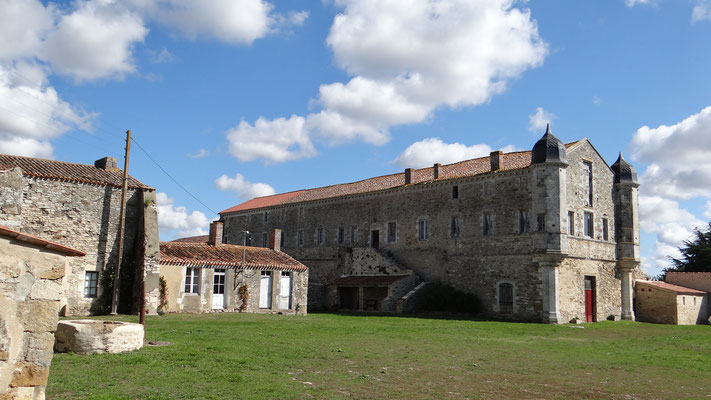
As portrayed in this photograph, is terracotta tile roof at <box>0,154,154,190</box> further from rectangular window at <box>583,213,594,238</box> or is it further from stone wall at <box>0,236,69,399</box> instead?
rectangular window at <box>583,213,594,238</box>

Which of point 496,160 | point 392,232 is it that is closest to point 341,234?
point 392,232

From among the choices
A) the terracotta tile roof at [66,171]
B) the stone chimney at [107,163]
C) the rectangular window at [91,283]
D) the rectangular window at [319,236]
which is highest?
the stone chimney at [107,163]

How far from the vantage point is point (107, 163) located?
2708 centimetres

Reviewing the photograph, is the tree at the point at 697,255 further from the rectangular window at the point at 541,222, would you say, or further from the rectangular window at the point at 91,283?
the rectangular window at the point at 91,283

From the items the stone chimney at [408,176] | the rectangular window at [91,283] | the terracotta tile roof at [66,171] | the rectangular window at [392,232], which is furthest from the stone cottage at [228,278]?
the stone chimney at [408,176]

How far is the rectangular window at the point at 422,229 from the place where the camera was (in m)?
36.8

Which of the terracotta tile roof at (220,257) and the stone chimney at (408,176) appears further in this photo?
the stone chimney at (408,176)

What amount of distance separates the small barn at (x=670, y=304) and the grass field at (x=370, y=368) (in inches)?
606

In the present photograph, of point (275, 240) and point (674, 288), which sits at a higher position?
point (275, 240)

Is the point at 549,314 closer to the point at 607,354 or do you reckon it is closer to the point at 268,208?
the point at 607,354

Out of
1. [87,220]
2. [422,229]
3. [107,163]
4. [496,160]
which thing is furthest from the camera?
[422,229]

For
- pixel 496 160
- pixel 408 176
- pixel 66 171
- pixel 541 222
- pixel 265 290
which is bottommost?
pixel 265 290

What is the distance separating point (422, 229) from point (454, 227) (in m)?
2.68

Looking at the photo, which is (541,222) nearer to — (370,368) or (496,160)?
(496,160)
